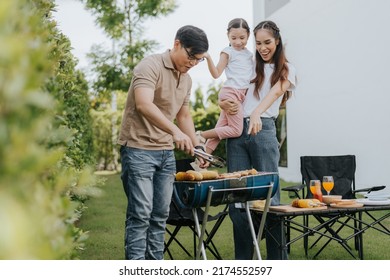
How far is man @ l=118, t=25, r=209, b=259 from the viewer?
3.29 metres

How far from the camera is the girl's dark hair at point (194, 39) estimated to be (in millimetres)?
3264

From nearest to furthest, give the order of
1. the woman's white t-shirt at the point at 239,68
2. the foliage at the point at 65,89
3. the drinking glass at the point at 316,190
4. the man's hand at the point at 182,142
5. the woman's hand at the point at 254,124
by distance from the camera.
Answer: the foliage at the point at 65,89 → the man's hand at the point at 182,142 → the woman's hand at the point at 254,124 → the woman's white t-shirt at the point at 239,68 → the drinking glass at the point at 316,190

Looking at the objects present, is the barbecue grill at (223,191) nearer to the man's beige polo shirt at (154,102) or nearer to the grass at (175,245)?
the man's beige polo shirt at (154,102)

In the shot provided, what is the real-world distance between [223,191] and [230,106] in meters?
1.00

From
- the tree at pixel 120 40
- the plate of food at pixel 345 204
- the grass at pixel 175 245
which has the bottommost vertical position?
the grass at pixel 175 245

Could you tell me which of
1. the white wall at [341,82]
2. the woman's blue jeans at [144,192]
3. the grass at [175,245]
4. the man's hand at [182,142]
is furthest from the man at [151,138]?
the white wall at [341,82]

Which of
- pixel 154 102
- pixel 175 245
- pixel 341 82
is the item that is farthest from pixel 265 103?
pixel 341 82

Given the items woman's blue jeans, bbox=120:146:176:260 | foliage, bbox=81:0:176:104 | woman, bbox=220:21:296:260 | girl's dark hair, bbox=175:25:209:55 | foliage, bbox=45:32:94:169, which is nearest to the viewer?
foliage, bbox=45:32:94:169

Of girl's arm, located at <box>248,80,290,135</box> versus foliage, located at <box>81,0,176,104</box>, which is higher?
foliage, located at <box>81,0,176,104</box>

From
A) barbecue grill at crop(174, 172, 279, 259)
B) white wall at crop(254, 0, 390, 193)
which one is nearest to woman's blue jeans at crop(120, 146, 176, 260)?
barbecue grill at crop(174, 172, 279, 259)

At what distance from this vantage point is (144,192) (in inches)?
132

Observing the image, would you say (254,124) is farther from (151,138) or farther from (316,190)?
(316,190)

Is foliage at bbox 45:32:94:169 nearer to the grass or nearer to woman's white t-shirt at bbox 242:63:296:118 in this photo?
the grass
